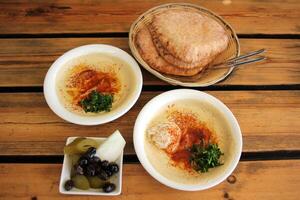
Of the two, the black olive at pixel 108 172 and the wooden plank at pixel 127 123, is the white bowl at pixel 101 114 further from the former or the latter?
the black olive at pixel 108 172

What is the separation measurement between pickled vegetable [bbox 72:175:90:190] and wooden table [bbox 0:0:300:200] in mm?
89

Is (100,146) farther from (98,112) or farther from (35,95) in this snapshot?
(35,95)

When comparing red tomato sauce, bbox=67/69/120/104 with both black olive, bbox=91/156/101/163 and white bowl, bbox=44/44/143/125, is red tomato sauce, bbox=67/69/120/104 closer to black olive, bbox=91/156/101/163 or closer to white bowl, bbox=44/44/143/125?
white bowl, bbox=44/44/143/125

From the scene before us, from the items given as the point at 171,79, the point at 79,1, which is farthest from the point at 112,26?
the point at 171,79

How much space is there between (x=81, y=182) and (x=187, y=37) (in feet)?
2.17

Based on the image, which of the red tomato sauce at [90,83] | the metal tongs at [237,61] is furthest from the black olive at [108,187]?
the metal tongs at [237,61]

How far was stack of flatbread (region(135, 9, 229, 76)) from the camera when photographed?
1247mm

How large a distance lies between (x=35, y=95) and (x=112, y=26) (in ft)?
1.59

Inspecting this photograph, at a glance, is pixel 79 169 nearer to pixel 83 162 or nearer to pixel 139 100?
pixel 83 162

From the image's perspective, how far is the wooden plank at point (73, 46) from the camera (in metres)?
1.32

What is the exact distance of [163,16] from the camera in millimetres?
1355

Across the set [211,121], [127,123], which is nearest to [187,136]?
[211,121]

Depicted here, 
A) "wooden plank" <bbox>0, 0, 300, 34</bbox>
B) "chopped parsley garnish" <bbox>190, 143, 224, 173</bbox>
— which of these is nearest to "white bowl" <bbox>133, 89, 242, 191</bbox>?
"chopped parsley garnish" <bbox>190, 143, 224, 173</bbox>

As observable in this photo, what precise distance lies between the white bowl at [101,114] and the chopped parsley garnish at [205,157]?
276mm
